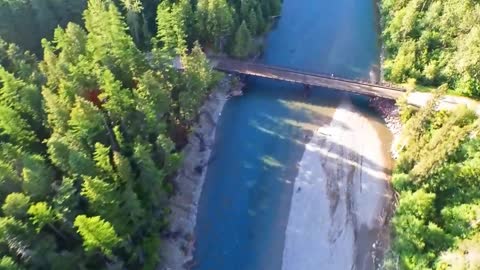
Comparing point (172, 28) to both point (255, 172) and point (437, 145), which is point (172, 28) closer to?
point (255, 172)

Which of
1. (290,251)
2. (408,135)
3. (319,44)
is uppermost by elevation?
(319,44)

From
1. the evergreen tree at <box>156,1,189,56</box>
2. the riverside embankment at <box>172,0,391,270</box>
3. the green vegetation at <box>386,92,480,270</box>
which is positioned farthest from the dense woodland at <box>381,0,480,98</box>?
the evergreen tree at <box>156,1,189,56</box>

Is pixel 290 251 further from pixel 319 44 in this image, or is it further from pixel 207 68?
pixel 319 44

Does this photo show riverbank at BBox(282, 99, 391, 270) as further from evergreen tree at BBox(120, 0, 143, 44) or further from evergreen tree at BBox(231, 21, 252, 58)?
evergreen tree at BBox(120, 0, 143, 44)

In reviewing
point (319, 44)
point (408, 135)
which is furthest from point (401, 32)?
point (408, 135)

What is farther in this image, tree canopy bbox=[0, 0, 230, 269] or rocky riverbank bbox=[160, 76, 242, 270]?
rocky riverbank bbox=[160, 76, 242, 270]

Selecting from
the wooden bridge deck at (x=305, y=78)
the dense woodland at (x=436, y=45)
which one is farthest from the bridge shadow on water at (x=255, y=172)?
the dense woodland at (x=436, y=45)

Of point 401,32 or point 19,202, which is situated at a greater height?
point 401,32
